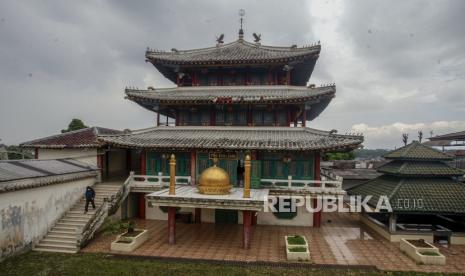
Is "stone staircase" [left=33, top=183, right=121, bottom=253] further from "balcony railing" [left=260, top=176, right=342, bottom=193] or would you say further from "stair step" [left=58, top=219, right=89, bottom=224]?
"balcony railing" [left=260, top=176, right=342, bottom=193]

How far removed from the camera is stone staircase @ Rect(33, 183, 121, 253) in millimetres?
13922

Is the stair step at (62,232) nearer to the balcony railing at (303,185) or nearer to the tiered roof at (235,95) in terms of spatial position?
the tiered roof at (235,95)

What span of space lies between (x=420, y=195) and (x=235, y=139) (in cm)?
1156

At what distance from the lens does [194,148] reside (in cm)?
1705

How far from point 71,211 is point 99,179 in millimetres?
3714

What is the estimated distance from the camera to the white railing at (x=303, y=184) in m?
16.5

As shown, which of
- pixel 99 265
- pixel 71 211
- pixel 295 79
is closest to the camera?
pixel 99 265

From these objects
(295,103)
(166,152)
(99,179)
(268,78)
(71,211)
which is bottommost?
(71,211)

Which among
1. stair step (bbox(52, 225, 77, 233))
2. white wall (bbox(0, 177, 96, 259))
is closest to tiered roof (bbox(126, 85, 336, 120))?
white wall (bbox(0, 177, 96, 259))

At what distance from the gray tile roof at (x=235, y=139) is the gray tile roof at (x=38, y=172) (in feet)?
9.30

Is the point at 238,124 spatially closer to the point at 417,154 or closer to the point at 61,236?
the point at 417,154

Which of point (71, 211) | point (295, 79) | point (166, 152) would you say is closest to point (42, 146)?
point (71, 211)

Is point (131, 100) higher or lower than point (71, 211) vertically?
higher

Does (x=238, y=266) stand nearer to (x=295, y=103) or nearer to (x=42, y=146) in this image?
(x=295, y=103)
